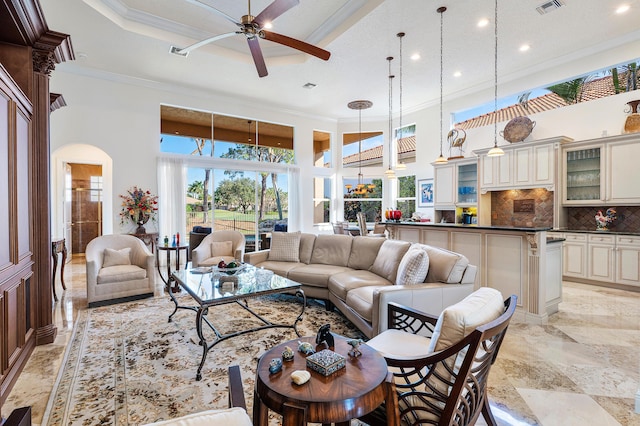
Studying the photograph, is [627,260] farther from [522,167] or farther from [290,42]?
[290,42]

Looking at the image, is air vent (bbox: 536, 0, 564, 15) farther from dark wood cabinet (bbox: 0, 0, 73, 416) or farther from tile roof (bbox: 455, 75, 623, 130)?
dark wood cabinet (bbox: 0, 0, 73, 416)

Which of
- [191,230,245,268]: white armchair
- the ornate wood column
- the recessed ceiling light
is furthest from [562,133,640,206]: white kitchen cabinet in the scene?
the ornate wood column

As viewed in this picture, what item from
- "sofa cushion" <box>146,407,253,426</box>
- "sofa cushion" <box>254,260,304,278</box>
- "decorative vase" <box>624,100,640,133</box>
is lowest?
"sofa cushion" <box>254,260,304,278</box>

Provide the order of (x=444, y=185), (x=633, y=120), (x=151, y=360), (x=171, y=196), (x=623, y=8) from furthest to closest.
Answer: (x=444, y=185)
(x=171, y=196)
(x=633, y=120)
(x=623, y=8)
(x=151, y=360)

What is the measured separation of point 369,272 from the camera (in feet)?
13.1

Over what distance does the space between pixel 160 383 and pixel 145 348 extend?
69cm

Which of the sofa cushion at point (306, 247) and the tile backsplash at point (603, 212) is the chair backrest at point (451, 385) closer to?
the sofa cushion at point (306, 247)

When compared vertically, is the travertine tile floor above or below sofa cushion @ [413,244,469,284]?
below

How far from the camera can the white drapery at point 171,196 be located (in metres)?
6.56

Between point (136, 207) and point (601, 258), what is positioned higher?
point (136, 207)

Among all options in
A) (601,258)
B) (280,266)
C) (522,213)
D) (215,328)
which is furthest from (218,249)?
(601,258)

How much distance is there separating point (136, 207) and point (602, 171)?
8.21m

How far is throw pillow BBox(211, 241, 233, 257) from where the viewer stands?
5133 millimetres

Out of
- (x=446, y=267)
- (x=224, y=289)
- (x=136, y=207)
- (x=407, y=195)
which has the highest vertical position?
(x=407, y=195)
